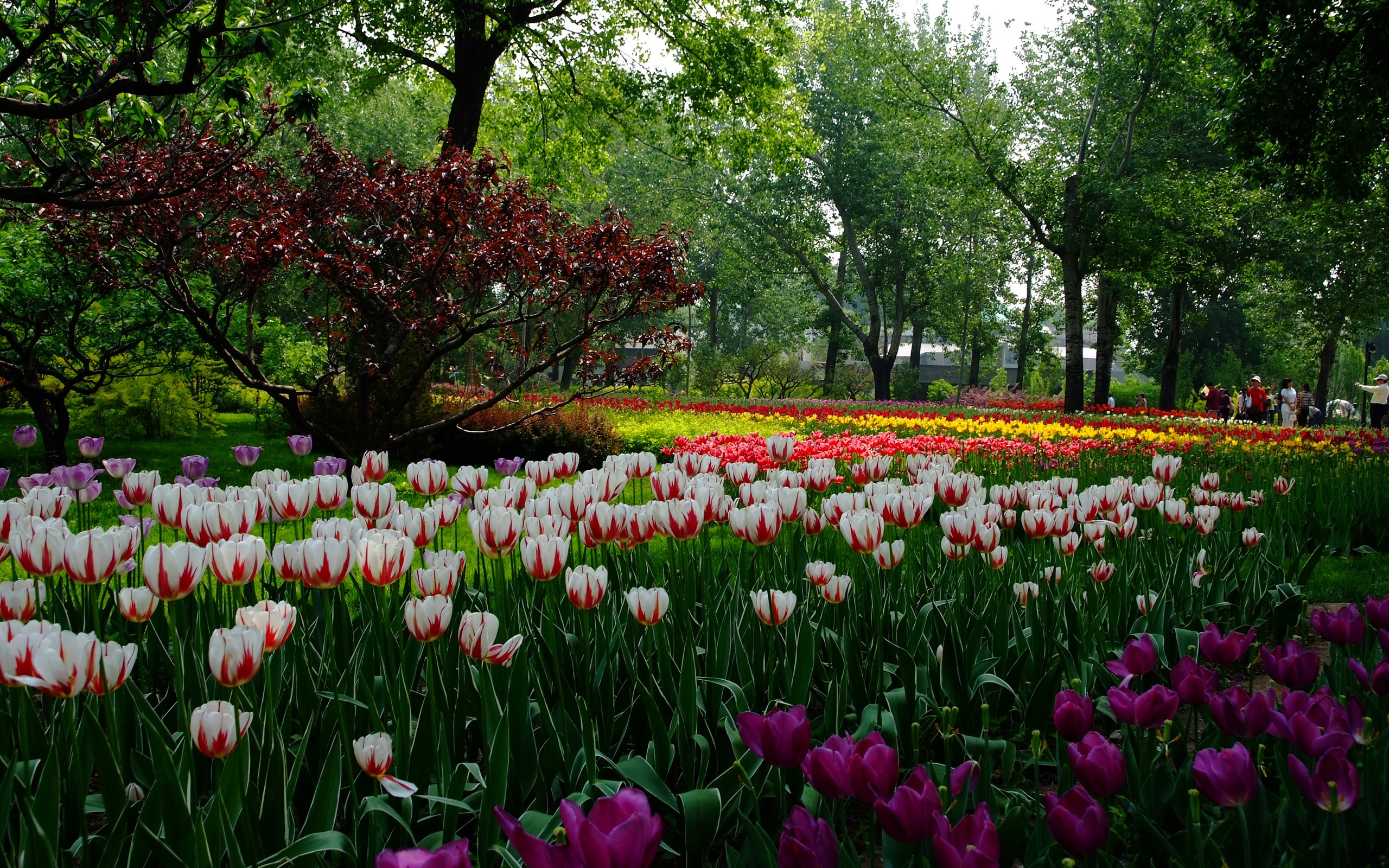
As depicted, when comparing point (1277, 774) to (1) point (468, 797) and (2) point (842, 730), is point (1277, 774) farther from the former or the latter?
(1) point (468, 797)

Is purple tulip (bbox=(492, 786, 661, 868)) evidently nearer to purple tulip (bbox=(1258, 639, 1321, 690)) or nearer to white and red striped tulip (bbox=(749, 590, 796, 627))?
white and red striped tulip (bbox=(749, 590, 796, 627))

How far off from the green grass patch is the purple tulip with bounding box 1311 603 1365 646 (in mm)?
2260

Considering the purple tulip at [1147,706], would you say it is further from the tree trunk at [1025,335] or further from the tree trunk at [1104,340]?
the tree trunk at [1025,335]

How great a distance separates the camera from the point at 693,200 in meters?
32.2

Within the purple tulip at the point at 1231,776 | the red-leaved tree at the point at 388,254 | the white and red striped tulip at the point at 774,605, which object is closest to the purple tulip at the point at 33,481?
the white and red striped tulip at the point at 774,605

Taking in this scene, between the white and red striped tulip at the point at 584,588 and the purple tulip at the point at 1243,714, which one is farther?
the white and red striped tulip at the point at 584,588

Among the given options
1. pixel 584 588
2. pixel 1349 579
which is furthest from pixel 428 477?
pixel 1349 579

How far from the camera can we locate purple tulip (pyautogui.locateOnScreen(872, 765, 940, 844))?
3.62ft

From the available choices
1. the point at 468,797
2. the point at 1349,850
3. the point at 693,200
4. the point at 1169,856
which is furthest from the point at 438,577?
the point at 693,200

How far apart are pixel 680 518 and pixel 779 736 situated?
120 cm

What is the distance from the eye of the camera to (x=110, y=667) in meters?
1.43

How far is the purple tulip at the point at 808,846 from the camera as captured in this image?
1.03 m

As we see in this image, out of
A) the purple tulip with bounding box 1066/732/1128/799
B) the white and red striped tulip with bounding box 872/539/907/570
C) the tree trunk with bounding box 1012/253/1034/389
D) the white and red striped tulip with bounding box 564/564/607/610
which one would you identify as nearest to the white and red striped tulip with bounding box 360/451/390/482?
the white and red striped tulip with bounding box 564/564/607/610

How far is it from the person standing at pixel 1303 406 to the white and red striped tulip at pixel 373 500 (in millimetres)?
28264
